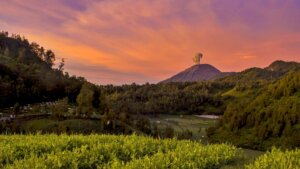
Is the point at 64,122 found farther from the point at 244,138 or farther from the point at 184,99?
the point at 184,99

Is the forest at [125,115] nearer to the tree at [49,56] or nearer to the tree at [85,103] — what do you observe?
the tree at [85,103]

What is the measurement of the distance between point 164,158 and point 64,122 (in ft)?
110

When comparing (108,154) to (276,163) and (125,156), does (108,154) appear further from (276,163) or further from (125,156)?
(276,163)

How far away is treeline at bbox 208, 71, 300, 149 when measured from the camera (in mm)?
42750

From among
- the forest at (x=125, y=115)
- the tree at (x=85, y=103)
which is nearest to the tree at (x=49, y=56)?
the forest at (x=125, y=115)

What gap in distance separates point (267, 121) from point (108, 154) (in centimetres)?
3226

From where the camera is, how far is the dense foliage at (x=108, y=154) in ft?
54.1

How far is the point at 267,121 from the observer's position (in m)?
47.4

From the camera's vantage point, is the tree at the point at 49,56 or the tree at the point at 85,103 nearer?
the tree at the point at 85,103

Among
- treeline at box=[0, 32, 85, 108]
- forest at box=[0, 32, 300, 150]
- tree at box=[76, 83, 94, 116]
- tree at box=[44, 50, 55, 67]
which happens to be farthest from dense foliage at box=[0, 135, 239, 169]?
tree at box=[44, 50, 55, 67]

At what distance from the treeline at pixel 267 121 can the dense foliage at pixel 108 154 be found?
22.8 metres

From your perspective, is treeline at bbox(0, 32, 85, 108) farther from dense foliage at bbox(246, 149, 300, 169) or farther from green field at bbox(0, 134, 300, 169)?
dense foliage at bbox(246, 149, 300, 169)

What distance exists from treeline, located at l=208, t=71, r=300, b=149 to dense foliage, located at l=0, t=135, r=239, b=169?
22.8m

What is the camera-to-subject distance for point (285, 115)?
44219mm
